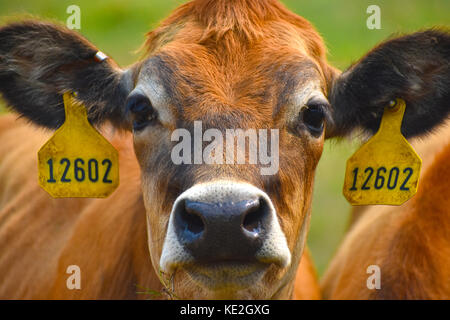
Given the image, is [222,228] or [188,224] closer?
[222,228]

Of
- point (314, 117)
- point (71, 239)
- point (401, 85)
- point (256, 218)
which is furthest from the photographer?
point (71, 239)

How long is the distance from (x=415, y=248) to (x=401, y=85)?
1.24 metres

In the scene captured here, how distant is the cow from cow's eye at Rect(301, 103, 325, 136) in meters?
0.95

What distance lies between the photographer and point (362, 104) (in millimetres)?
4652

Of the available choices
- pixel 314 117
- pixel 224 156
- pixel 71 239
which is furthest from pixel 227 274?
pixel 71 239

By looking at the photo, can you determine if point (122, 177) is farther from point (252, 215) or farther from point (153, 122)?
point (252, 215)

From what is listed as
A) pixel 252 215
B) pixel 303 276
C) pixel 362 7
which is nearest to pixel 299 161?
pixel 252 215

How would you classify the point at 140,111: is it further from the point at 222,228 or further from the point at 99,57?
the point at 222,228

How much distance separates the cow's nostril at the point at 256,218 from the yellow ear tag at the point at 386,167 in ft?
4.54

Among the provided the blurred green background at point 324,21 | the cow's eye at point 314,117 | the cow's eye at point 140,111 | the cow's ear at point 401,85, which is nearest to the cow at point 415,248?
A: the cow's ear at point 401,85

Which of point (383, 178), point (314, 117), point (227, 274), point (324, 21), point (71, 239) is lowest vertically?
point (71, 239)

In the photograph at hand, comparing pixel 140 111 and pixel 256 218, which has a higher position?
pixel 140 111

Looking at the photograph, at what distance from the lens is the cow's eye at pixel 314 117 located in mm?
4207

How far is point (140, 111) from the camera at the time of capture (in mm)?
4281
